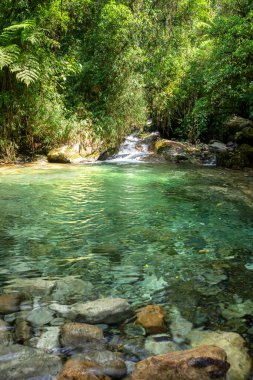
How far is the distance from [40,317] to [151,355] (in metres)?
0.87

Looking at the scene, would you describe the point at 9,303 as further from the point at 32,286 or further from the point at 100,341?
the point at 100,341

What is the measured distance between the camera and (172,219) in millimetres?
5305

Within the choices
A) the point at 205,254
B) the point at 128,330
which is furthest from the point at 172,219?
the point at 128,330

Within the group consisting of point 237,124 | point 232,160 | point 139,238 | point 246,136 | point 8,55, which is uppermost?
point 8,55

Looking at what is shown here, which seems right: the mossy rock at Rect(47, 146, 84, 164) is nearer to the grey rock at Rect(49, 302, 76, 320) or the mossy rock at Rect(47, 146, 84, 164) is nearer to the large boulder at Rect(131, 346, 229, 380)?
the grey rock at Rect(49, 302, 76, 320)

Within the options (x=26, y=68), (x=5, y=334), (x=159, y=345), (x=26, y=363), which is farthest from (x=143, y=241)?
(x=26, y=68)

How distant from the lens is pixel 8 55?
1024 centimetres

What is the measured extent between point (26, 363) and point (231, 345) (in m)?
1.24

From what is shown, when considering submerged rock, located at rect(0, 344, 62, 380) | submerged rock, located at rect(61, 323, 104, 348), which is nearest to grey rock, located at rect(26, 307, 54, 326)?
submerged rock, located at rect(61, 323, 104, 348)

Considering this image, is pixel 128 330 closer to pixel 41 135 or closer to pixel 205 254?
pixel 205 254

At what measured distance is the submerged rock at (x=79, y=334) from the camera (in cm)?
223

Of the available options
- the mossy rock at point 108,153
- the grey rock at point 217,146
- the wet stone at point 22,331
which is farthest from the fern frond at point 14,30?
the wet stone at point 22,331

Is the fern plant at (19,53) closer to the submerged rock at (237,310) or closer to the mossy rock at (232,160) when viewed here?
the mossy rock at (232,160)

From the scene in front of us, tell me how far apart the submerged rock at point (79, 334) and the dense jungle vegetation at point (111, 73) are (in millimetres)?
9077
